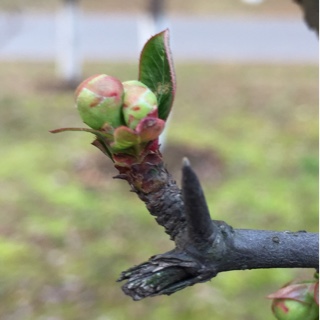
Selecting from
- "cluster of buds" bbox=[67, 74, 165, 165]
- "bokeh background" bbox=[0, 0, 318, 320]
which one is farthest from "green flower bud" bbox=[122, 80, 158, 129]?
"bokeh background" bbox=[0, 0, 318, 320]

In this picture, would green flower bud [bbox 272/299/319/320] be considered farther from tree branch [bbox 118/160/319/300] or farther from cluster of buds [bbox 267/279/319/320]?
tree branch [bbox 118/160/319/300]

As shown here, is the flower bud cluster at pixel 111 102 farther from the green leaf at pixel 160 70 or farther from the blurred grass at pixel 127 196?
the blurred grass at pixel 127 196

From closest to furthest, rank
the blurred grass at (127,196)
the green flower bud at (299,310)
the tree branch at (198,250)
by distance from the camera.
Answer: the tree branch at (198,250) → the green flower bud at (299,310) → the blurred grass at (127,196)

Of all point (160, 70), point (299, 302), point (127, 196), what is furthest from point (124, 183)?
point (160, 70)

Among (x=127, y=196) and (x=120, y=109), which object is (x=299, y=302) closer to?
(x=120, y=109)

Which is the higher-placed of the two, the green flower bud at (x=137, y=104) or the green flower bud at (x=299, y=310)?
the green flower bud at (x=137, y=104)

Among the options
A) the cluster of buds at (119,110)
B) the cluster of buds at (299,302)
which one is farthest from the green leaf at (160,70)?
the cluster of buds at (299,302)

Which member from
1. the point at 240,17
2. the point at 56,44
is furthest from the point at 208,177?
the point at 240,17
